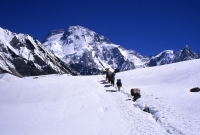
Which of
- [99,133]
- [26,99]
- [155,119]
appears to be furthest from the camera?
[26,99]

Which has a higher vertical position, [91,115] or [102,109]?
[102,109]

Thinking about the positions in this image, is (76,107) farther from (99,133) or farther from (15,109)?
(99,133)

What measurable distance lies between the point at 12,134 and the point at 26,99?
11992 mm

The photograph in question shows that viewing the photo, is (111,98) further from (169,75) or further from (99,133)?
(169,75)

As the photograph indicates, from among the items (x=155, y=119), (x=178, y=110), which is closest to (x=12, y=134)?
(x=155, y=119)

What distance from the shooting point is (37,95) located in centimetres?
2650

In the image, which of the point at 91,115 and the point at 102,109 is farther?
the point at 102,109

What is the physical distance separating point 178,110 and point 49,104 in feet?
41.1

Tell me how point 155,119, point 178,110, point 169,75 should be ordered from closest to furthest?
point 155,119, point 178,110, point 169,75

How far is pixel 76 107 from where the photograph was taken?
20281 millimetres

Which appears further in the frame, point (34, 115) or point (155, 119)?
point (34, 115)

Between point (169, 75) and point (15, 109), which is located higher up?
point (169, 75)

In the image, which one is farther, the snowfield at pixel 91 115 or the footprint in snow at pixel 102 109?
the footprint in snow at pixel 102 109

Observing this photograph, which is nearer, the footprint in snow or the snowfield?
the snowfield
